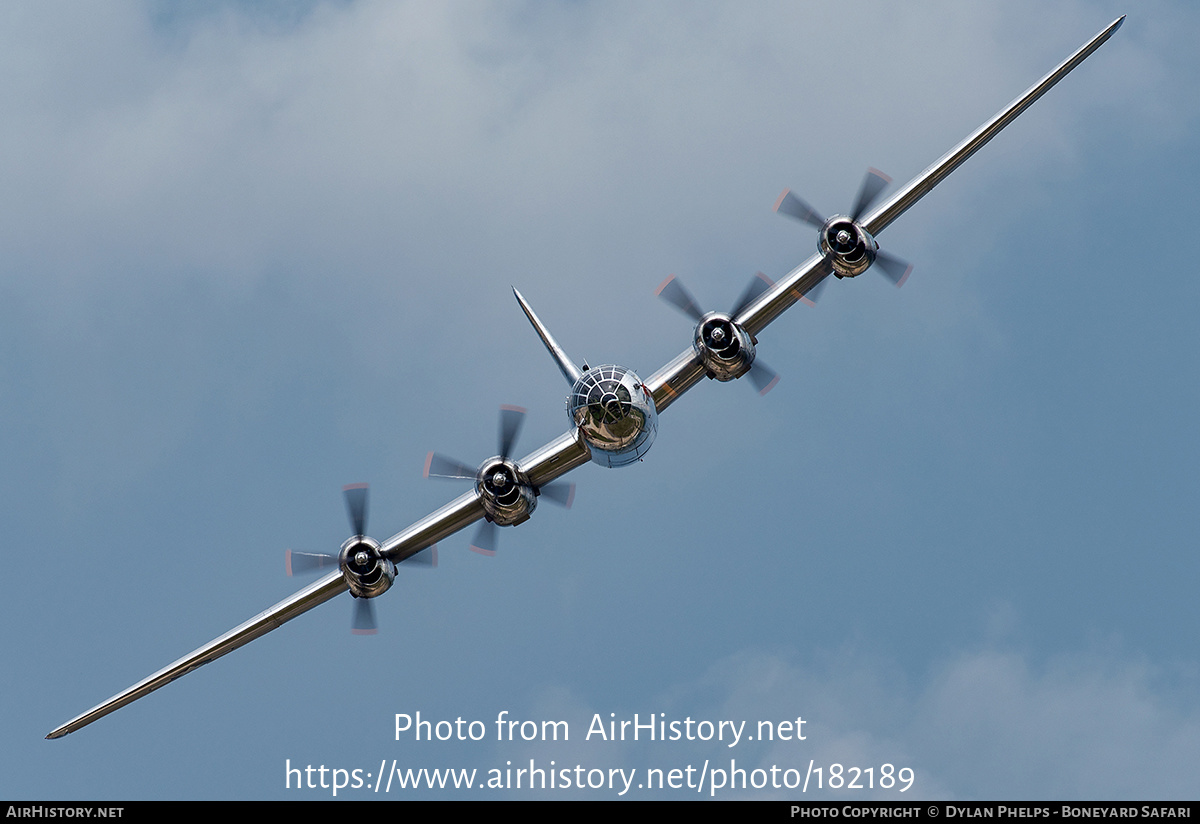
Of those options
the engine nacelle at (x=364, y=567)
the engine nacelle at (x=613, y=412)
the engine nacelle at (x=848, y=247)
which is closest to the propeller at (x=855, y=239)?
the engine nacelle at (x=848, y=247)

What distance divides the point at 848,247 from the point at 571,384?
44.3 ft

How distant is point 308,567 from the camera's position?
150ft

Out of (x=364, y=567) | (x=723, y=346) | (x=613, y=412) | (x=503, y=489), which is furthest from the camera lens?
(x=723, y=346)

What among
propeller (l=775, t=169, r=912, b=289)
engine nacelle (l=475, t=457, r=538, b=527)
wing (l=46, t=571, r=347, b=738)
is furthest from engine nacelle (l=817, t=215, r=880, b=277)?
wing (l=46, t=571, r=347, b=738)

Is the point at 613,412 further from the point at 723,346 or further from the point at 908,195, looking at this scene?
the point at 908,195

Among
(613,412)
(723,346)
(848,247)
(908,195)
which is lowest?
(613,412)

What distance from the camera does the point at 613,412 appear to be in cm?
4219

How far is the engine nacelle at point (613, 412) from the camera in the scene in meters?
42.3

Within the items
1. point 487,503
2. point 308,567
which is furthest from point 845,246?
point 308,567

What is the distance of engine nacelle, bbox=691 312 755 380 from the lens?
48.0 m

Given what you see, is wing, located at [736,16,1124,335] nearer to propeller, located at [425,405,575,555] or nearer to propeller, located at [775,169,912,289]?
propeller, located at [775,169,912,289]

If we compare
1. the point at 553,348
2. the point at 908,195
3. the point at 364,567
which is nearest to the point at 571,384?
the point at 553,348

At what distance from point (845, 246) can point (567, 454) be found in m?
14.8

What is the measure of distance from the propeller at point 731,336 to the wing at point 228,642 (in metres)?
18.4
